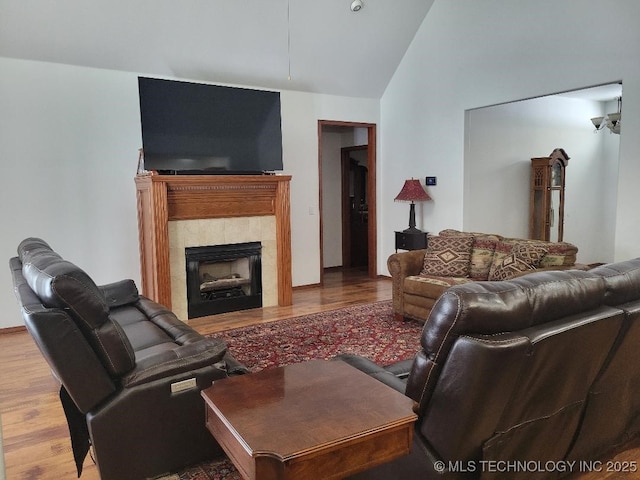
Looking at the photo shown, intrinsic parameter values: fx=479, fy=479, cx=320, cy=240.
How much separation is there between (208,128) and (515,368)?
4403mm

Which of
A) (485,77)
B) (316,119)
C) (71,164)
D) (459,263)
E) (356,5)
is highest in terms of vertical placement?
(356,5)

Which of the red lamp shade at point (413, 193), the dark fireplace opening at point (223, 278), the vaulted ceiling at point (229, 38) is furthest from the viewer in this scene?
the red lamp shade at point (413, 193)

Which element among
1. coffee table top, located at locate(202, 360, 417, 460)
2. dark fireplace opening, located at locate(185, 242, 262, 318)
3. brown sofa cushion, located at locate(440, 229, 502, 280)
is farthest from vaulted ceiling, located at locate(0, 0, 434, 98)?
coffee table top, located at locate(202, 360, 417, 460)

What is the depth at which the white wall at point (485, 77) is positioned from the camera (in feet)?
14.4

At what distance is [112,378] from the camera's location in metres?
2.16

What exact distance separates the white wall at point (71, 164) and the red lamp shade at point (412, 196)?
10.8ft

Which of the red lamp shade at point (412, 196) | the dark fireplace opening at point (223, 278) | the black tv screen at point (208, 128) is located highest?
the black tv screen at point (208, 128)

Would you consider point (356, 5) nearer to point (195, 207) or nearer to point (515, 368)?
point (195, 207)

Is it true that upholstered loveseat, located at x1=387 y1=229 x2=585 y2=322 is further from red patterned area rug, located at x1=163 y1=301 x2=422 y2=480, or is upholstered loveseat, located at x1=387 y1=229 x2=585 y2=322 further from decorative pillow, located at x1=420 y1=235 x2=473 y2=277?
red patterned area rug, located at x1=163 y1=301 x2=422 y2=480

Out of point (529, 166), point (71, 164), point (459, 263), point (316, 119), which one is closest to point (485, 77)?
point (529, 166)

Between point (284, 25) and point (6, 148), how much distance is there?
314 centimetres

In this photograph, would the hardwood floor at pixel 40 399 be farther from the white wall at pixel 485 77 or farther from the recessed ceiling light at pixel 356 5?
the recessed ceiling light at pixel 356 5

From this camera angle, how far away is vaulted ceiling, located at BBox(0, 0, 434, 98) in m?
4.50

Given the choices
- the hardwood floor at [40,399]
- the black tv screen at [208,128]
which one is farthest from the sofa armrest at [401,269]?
the black tv screen at [208,128]
